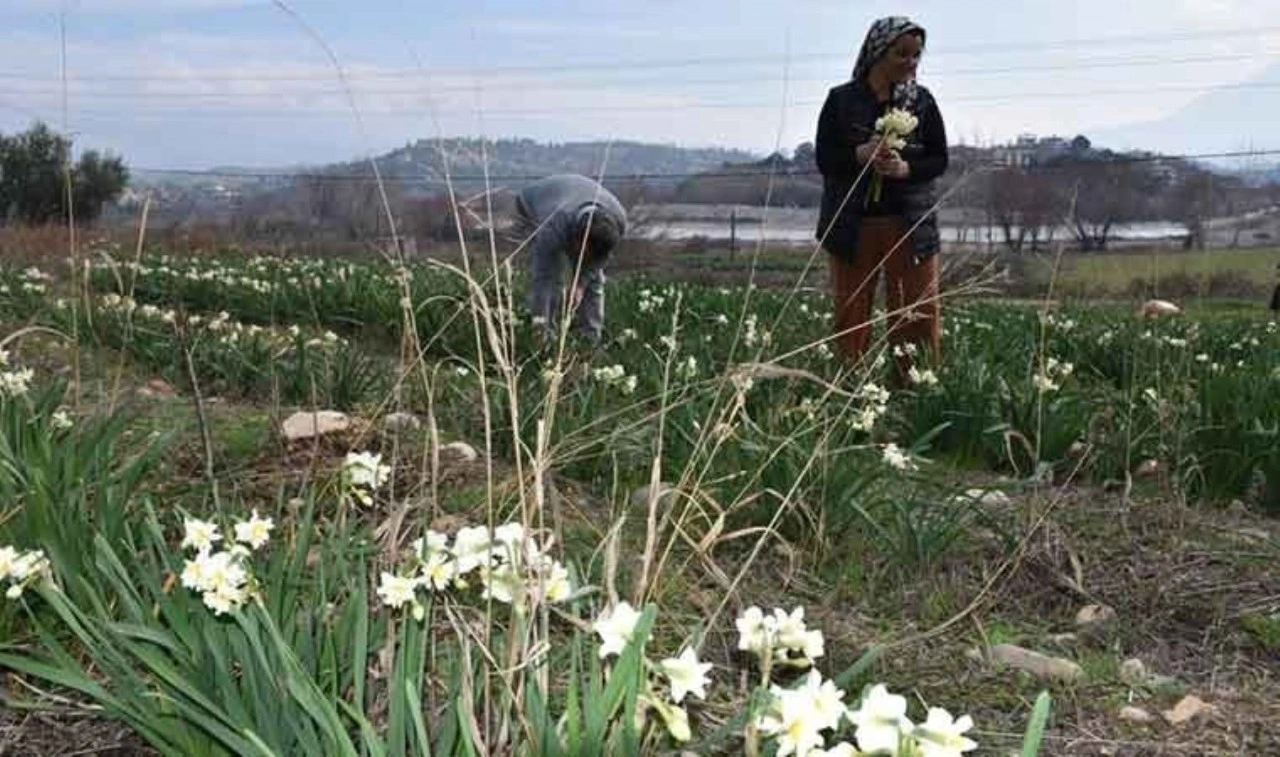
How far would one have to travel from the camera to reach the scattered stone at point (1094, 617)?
2.44 metres

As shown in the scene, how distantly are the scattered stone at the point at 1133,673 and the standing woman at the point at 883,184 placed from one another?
2507mm

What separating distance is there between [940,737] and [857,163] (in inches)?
154

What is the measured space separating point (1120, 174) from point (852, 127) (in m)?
8.79

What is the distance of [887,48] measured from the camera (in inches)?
184

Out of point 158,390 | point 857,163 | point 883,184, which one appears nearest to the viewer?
point 158,390

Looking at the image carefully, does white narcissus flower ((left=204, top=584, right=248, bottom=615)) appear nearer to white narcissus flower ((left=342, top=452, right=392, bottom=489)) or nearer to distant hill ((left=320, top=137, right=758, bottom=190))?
white narcissus flower ((left=342, top=452, right=392, bottom=489))

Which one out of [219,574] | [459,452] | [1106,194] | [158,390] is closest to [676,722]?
[219,574]

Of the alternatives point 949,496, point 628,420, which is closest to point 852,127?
point 628,420

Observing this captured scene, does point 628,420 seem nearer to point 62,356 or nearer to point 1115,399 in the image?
point 1115,399

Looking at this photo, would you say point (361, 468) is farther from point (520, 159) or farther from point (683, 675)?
point (520, 159)

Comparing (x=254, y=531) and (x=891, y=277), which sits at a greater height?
(x=891, y=277)

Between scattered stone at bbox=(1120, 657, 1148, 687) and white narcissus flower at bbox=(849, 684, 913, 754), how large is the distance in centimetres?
129

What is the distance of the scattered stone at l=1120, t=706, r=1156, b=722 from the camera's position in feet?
6.51

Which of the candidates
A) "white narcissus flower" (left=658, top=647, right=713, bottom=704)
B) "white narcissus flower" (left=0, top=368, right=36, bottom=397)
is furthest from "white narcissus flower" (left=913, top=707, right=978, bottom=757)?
"white narcissus flower" (left=0, top=368, right=36, bottom=397)
